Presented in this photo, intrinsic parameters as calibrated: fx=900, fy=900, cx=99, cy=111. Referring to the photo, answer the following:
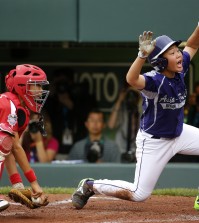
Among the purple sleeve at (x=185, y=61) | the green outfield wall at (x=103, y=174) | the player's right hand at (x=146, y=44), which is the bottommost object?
the green outfield wall at (x=103, y=174)

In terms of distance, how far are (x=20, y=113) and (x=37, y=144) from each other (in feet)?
12.9

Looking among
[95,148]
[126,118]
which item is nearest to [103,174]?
[95,148]

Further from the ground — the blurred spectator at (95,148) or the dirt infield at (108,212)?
the dirt infield at (108,212)

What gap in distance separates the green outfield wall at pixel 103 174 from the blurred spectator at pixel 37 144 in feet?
1.23

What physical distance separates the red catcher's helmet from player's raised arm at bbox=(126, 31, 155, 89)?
2.44ft

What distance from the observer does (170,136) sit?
7.16 metres

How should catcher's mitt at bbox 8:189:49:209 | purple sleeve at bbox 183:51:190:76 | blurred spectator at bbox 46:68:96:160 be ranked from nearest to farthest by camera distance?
catcher's mitt at bbox 8:189:49:209
purple sleeve at bbox 183:51:190:76
blurred spectator at bbox 46:68:96:160

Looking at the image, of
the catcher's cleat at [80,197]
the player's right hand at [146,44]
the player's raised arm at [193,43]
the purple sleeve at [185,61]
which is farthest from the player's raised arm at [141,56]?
the catcher's cleat at [80,197]

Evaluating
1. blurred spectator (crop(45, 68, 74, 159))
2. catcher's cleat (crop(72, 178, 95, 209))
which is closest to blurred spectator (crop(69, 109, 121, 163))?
blurred spectator (crop(45, 68, 74, 159))

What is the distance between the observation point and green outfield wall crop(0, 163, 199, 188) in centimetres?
1033

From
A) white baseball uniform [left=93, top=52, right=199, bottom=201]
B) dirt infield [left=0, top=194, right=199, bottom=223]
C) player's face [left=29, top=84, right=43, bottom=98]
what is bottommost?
dirt infield [left=0, top=194, right=199, bottom=223]

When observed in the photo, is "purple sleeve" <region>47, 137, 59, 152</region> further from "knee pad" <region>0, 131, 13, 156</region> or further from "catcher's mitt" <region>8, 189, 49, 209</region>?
"knee pad" <region>0, 131, 13, 156</region>

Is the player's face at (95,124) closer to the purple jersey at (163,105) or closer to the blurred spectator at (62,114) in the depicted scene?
the blurred spectator at (62,114)

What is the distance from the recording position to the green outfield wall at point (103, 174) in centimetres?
1033
